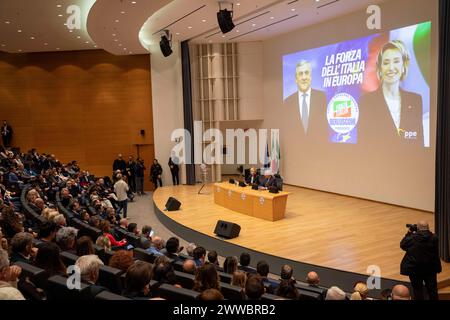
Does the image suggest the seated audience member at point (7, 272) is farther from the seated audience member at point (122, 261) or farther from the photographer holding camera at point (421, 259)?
the photographer holding camera at point (421, 259)

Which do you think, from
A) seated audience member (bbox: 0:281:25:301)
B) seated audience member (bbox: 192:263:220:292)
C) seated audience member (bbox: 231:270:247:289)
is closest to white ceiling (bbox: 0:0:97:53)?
seated audience member (bbox: 231:270:247:289)

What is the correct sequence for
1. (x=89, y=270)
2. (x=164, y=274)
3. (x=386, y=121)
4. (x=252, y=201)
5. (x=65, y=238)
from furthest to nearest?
(x=386, y=121)
(x=252, y=201)
(x=65, y=238)
(x=164, y=274)
(x=89, y=270)

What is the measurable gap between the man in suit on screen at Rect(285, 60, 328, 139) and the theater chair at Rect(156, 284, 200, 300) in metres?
10.2

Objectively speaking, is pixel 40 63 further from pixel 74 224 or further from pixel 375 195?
pixel 375 195

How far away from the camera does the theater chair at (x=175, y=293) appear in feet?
9.72

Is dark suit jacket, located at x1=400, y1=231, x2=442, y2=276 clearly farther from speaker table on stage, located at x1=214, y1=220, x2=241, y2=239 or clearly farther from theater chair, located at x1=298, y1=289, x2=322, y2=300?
speaker table on stage, located at x1=214, y1=220, x2=241, y2=239

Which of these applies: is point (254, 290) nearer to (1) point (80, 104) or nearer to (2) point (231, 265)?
(2) point (231, 265)

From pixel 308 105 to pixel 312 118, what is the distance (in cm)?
44

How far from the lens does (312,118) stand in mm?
13062

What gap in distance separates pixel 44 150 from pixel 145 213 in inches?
254

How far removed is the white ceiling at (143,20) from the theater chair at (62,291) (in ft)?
23.1

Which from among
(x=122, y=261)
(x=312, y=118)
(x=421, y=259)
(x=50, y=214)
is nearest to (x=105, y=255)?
(x=122, y=261)

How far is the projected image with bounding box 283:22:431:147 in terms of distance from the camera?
9508 millimetres
